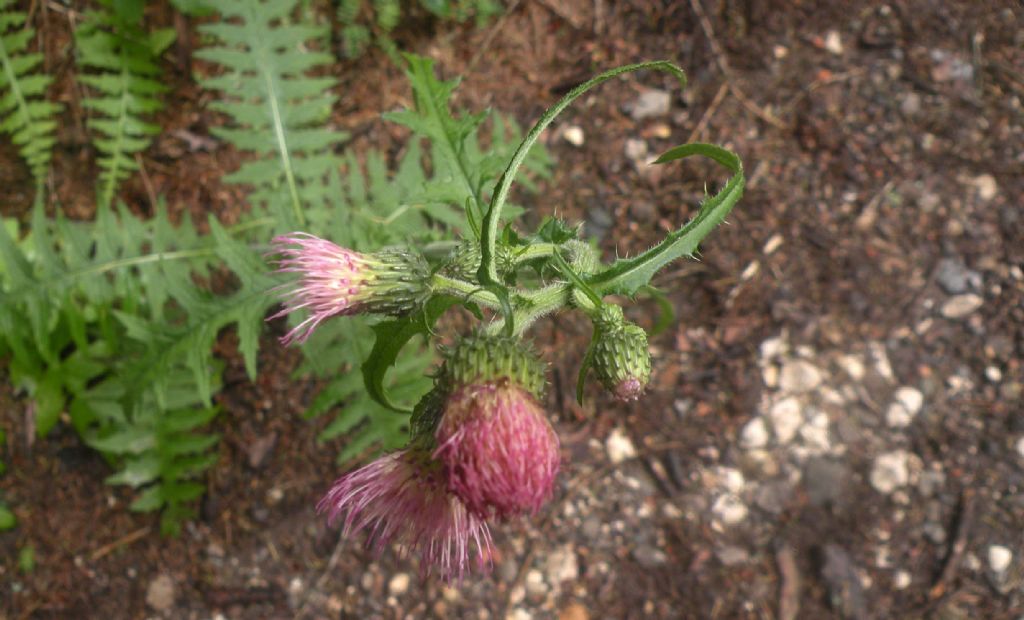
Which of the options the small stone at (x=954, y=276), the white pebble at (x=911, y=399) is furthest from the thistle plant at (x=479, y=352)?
the small stone at (x=954, y=276)

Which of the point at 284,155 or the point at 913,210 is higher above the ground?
the point at 284,155

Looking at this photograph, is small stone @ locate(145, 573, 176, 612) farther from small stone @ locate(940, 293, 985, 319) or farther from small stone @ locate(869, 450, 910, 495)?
small stone @ locate(940, 293, 985, 319)

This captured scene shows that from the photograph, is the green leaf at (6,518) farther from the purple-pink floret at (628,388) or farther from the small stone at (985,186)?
the small stone at (985,186)

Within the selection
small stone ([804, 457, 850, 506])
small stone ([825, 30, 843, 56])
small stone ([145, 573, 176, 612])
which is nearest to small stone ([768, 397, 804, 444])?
small stone ([804, 457, 850, 506])

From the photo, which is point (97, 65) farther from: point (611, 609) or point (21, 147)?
point (611, 609)

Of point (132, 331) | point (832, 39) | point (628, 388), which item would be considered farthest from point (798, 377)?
point (132, 331)

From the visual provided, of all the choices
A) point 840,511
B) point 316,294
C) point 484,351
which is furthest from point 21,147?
point 840,511
